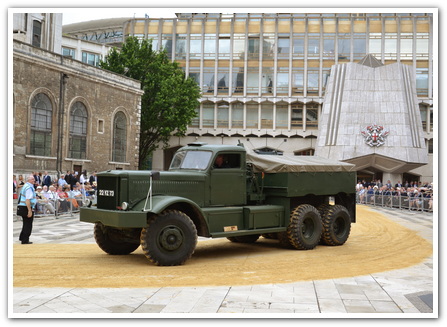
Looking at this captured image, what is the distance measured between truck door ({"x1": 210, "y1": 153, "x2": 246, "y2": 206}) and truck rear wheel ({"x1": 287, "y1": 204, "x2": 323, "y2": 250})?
1532mm

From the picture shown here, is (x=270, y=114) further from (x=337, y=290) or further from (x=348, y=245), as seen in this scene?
(x=337, y=290)

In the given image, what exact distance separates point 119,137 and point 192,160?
30.3 metres

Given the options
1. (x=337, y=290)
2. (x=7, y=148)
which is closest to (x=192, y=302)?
(x=337, y=290)

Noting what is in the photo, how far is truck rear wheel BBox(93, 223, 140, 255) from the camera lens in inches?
470

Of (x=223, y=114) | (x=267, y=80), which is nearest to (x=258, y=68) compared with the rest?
(x=267, y=80)

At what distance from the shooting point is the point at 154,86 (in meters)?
49.1

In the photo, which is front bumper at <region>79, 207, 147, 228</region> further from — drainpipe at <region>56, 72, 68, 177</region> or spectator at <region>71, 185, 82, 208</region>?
drainpipe at <region>56, 72, 68, 177</region>

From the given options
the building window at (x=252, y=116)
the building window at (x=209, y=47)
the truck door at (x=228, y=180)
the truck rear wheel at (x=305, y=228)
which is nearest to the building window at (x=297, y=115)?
the building window at (x=252, y=116)

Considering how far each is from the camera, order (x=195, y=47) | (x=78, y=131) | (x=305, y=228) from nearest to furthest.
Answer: (x=305, y=228)
(x=78, y=131)
(x=195, y=47)

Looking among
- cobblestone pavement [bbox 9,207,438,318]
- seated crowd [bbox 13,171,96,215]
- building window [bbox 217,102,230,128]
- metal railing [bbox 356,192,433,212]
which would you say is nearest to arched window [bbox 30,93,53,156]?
seated crowd [bbox 13,171,96,215]

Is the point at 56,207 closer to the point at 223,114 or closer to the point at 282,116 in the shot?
the point at 223,114

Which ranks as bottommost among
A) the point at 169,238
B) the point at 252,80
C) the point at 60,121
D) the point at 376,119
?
the point at 169,238

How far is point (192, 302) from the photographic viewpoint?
7.38 meters
